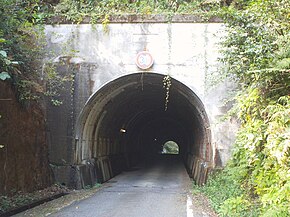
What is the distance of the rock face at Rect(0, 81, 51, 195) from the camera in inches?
318

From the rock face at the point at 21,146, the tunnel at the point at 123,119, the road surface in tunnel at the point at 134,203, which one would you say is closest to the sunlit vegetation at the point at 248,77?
the rock face at the point at 21,146

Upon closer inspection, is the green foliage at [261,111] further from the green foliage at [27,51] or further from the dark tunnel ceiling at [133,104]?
the green foliage at [27,51]

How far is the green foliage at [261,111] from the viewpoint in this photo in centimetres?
530

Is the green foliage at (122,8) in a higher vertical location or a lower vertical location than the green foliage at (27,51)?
higher

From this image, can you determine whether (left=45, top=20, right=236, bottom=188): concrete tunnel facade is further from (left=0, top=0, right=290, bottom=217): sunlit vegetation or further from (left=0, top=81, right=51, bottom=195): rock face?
(left=0, top=81, right=51, bottom=195): rock face

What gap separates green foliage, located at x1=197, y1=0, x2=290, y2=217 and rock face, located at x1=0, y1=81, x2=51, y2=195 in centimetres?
455

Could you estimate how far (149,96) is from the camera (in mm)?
16328

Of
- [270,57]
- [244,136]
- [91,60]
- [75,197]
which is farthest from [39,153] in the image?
[270,57]

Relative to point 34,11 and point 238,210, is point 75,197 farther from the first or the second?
point 34,11

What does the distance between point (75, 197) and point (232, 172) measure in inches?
170

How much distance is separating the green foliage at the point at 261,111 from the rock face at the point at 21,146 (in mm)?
4548

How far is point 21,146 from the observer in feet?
29.2

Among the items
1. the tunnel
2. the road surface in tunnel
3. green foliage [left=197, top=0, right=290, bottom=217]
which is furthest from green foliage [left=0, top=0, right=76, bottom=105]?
green foliage [left=197, top=0, right=290, bottom=217]

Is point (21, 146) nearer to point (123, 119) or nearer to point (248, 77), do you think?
point (248, 77)
